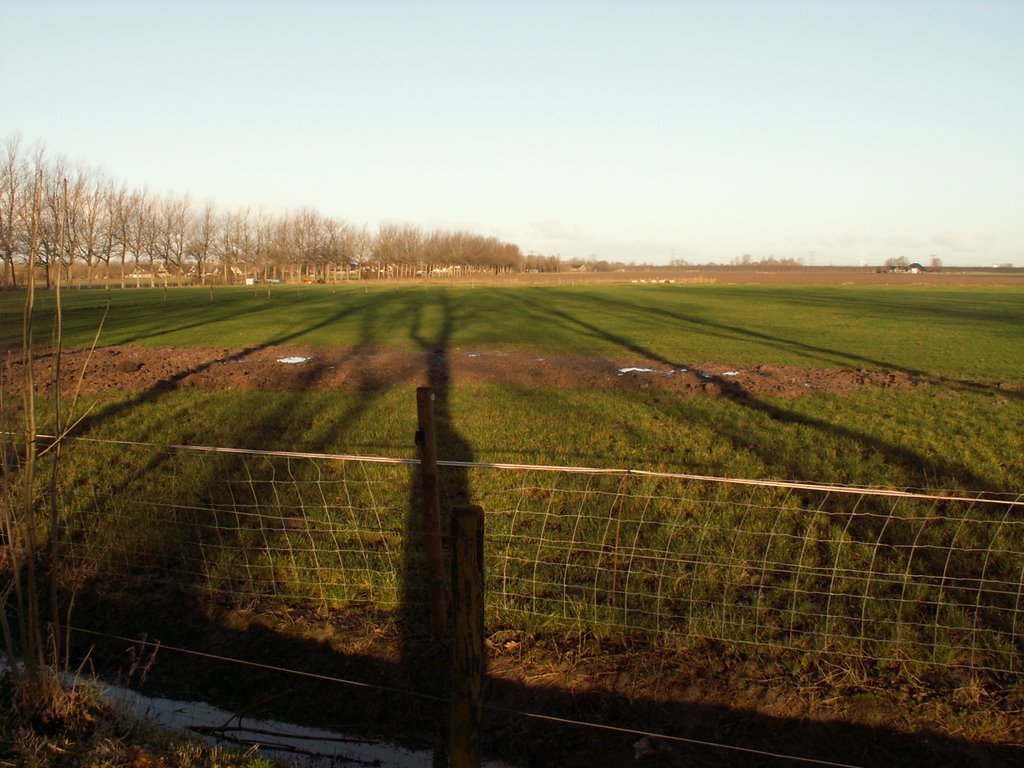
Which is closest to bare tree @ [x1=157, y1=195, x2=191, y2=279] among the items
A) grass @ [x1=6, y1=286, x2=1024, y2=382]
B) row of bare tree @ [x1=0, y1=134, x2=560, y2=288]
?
row of bare tree @ [x1=0, y1=134, x2=560, y2=288]

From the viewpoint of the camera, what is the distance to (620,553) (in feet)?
17.4

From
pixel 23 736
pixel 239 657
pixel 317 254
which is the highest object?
pixel 317 254

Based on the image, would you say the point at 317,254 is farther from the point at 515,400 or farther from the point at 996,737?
the point at 996,737

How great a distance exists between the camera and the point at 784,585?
4965 millimetres

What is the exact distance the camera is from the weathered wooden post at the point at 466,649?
286cm

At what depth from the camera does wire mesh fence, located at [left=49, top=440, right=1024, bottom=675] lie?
4438 millimetres

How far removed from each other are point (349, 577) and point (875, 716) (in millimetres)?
3353

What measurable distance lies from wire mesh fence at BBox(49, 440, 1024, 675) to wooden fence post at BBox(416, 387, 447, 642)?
409 mm

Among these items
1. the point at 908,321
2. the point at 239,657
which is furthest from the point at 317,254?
the point at 239,657

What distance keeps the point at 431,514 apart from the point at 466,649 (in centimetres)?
140

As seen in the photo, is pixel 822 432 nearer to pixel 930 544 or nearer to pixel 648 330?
pixel 930 544

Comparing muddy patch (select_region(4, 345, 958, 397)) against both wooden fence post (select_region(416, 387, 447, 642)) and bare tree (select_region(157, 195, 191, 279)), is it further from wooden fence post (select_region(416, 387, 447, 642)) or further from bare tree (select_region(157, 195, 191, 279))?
bare tree (select_region(157, 195, 191, 279))

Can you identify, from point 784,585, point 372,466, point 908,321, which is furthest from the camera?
point 908,321

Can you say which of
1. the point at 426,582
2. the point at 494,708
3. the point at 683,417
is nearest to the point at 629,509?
the point at 426,582
